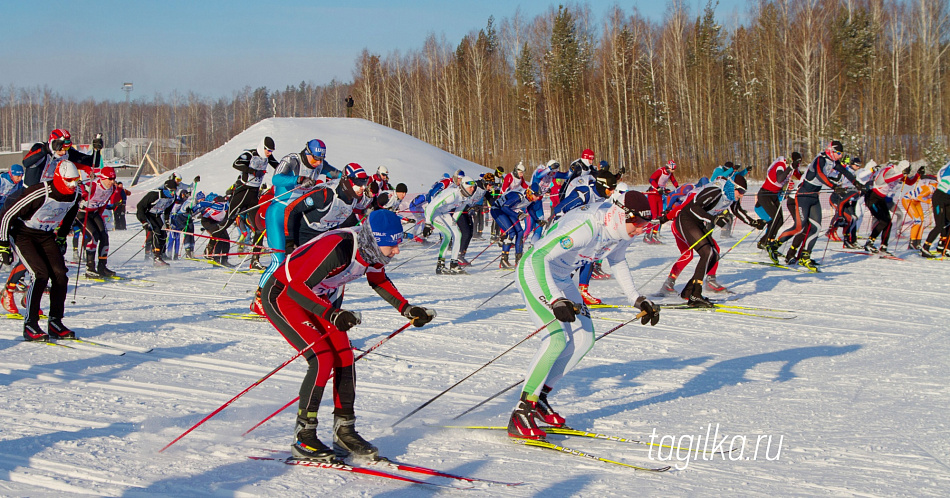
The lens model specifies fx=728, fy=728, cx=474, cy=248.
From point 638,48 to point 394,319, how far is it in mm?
40383

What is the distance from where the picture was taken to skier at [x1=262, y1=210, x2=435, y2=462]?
392cm

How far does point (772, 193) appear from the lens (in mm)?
13055

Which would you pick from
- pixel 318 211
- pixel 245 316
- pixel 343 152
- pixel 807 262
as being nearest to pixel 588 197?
pixel 807 262

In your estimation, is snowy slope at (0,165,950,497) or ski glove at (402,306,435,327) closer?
snowy slope at (0,165,950,497)

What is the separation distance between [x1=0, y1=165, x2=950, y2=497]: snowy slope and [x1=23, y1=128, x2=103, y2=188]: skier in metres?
1.65

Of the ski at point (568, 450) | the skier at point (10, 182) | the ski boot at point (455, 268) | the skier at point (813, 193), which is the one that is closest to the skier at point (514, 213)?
the ski boot at point (455, 268)

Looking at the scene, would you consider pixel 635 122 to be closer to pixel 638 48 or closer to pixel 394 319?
pixel 638 48

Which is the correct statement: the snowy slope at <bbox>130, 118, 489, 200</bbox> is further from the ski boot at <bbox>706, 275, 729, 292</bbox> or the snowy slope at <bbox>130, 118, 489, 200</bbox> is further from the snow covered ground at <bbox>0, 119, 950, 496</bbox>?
the snow covered ground at <bbox>0, 119, 950, 496</bbox>

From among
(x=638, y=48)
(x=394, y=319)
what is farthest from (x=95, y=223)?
(x=638, y=48)

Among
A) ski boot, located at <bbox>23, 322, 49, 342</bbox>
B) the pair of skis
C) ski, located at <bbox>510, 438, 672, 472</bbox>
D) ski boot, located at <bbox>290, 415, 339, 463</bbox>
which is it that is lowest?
ski, located at <bbox>510, 438, 672, 472</bbox>

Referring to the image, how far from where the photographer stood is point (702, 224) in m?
9.50

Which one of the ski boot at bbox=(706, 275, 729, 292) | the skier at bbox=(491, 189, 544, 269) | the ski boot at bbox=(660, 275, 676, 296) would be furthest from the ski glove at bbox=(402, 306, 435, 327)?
the skier at bbox=(491, 189, 544, 269)

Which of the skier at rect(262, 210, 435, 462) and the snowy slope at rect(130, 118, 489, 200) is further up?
the snowy slope at rect(130, 118, 489, 200)

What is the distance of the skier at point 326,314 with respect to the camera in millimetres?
3918
